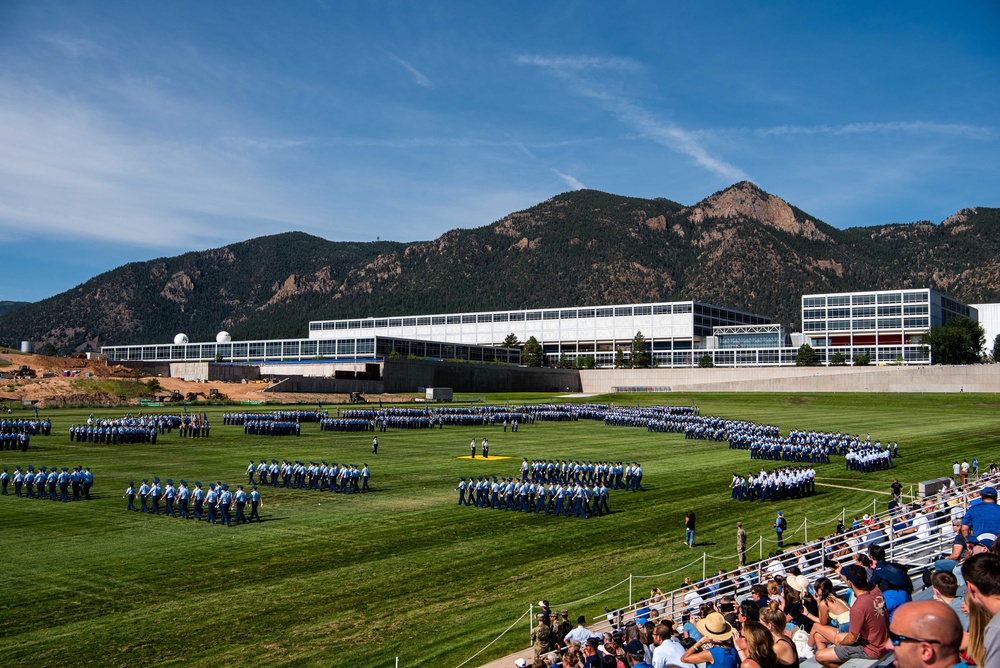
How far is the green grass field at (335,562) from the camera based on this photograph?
13922 mm

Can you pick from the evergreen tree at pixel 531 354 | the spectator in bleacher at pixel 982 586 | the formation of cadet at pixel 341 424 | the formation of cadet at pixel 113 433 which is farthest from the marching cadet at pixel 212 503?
the evergreen tree at pixel 531 354

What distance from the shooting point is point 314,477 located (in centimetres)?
3131

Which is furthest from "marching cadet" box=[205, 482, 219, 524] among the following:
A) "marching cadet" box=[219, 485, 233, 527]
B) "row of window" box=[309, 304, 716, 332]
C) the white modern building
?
"row of window" box=[309, 304, 716, 332]

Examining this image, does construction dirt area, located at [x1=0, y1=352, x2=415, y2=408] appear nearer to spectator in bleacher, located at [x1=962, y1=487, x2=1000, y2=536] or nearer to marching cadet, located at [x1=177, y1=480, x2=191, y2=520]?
marching cadet, located at [x1=177, y1=480, x2=191, y2=520]

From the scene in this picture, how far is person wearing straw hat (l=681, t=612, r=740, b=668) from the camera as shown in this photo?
8.11m

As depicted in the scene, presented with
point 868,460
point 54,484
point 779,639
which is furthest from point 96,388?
point 779,639

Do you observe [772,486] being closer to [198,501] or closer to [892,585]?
[198,501]

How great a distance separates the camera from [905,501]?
1132 inches

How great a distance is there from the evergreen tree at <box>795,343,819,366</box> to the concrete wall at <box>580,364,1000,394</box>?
3.92m

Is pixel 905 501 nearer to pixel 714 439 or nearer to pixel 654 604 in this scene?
pixel 654 604

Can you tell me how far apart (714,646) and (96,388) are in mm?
87310

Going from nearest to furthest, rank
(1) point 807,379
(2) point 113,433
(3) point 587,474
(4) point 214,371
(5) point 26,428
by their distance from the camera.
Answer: (3) point 587,474
(5) point 26,428
(2) point 113,433
(4) point 214,371
(1) point 807,379

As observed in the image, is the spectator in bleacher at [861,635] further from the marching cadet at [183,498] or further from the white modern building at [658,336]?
the white modern building at [658,336]

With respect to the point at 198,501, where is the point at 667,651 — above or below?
above
